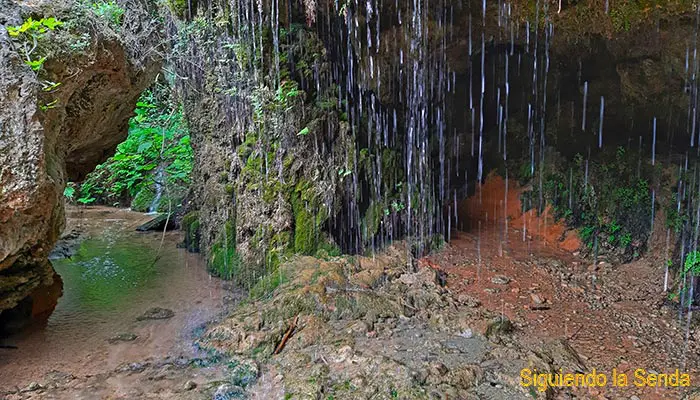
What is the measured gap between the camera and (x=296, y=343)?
205 inches

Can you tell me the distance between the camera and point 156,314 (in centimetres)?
652

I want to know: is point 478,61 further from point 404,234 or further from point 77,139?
point 77,139

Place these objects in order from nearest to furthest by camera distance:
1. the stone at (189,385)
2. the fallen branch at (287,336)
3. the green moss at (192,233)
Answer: the stone at (189,385)
the fallen branch at (287,336)
the green moss at (192,233)

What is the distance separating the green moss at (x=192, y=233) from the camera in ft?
33.5

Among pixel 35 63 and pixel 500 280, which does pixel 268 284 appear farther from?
pixel 35 63

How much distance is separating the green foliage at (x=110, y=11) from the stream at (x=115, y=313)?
14.0ft

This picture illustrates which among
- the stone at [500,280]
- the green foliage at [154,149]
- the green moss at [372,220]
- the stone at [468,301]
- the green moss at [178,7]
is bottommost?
the stone at [468,301]

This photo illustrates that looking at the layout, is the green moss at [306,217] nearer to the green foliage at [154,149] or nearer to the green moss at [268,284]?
the green moss at [268,284]

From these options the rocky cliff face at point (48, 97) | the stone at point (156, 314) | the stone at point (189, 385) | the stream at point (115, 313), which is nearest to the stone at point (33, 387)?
the stream at point (115, 313)

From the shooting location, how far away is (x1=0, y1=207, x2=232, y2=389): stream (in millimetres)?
5207

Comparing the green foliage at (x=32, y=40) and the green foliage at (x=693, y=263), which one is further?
the green foliage at (x=693, y=263)

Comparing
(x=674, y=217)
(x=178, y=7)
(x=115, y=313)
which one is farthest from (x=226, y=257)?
(x=674, y=217)

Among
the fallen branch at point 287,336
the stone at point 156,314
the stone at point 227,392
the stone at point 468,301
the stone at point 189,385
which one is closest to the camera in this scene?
the stone at point 227,392

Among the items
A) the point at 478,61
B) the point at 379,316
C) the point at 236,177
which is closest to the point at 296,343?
the point at 379,316
